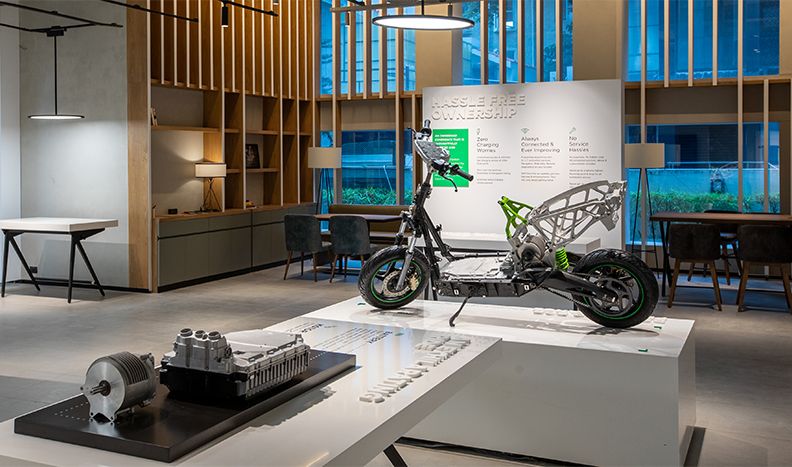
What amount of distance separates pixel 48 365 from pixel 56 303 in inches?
133

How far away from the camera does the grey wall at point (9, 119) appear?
36.8 ft

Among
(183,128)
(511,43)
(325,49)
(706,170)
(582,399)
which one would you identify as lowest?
(582,399)

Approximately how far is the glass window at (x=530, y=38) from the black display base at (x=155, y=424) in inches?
478

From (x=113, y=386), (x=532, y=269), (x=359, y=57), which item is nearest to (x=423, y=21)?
(x=532, y=269)

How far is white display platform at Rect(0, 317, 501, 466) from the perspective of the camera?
2086mm

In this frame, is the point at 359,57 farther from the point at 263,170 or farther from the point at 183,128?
the point at 183,128

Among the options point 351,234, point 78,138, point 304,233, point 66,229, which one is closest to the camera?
point 66,229

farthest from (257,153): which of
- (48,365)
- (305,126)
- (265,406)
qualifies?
(265,406)

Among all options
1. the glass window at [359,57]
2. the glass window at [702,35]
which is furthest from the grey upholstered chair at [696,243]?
the glass window at [359,57]

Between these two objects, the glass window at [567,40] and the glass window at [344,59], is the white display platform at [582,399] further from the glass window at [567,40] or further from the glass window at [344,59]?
the glass window at [344,59]

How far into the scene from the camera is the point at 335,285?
11.4 m

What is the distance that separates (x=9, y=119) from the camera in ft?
37.2

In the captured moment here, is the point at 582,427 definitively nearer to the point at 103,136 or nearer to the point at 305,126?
the point at 103,136

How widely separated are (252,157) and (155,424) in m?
11.9
